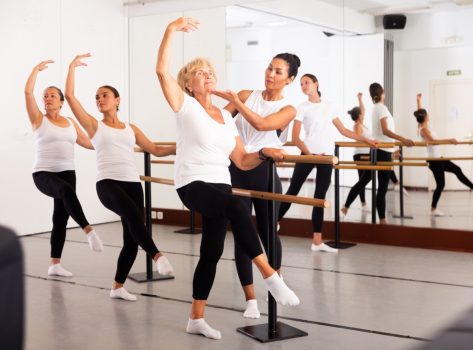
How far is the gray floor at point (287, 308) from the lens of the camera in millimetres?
3531

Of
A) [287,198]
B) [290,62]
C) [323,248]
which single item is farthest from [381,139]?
[287,198]

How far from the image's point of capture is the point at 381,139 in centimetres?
667

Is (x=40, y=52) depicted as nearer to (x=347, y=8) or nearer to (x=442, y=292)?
(x=347, y=8)

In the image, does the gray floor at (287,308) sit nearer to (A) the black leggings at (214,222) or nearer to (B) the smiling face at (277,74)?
(A) the black leggings at (214,222)

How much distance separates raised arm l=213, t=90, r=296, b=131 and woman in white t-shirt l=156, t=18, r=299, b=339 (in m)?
0.11

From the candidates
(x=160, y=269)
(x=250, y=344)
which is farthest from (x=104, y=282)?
(x=250, y=344)

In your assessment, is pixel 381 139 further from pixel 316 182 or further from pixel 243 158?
pixel 243 158

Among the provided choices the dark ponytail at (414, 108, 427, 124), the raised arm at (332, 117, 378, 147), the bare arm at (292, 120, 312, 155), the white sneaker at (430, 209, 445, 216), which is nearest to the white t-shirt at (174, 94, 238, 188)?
the bare arm at (292, 120, 312, 155)

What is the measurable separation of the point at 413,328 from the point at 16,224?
4959 millimetres

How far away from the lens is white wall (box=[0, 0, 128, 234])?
7129mm

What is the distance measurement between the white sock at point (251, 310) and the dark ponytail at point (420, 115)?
3.28m

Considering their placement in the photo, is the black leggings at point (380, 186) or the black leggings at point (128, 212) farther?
the black leggings at point (380, 186)

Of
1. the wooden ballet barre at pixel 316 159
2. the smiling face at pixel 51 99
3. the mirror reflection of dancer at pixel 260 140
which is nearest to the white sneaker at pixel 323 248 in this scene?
the mirror reflection of dancer at pixel 260 140

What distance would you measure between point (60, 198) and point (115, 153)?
2.85ft
